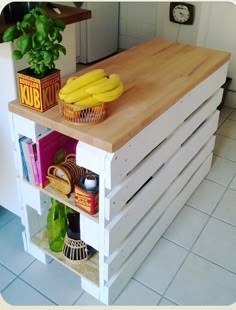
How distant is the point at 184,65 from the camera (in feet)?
4.96

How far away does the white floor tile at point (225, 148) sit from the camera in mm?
2297

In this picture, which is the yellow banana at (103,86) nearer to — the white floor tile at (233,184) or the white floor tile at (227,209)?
the white floor tile at (227,209)

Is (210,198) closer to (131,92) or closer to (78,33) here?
(131,92)

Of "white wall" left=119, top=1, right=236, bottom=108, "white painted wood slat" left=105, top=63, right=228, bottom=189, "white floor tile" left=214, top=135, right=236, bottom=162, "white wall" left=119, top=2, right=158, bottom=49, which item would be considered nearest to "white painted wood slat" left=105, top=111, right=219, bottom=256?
"white painted wood slat" left=105, top=63, right=228, bottom=189

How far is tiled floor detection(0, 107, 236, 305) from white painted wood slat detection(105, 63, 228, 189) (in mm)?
584

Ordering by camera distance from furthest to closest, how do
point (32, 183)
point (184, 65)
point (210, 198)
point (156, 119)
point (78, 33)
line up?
point (78, 33) < point (210, 198) < point (184, 65) < point (32, 183) < point (156, 119)

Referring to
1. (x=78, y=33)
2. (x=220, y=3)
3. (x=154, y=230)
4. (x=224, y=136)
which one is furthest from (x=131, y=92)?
(x=78, y=33)

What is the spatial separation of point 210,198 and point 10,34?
53.8 inches

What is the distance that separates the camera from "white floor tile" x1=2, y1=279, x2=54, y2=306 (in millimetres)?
1360

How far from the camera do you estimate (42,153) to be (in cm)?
123

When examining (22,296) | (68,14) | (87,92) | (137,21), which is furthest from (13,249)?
(137,21)

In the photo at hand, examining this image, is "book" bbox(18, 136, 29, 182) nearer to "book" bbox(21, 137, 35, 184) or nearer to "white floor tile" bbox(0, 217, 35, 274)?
"book" bbox(21, 137, 35, 184)

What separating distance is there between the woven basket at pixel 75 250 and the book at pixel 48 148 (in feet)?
0.84

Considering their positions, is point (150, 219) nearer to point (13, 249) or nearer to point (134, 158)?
point (134, 158)
